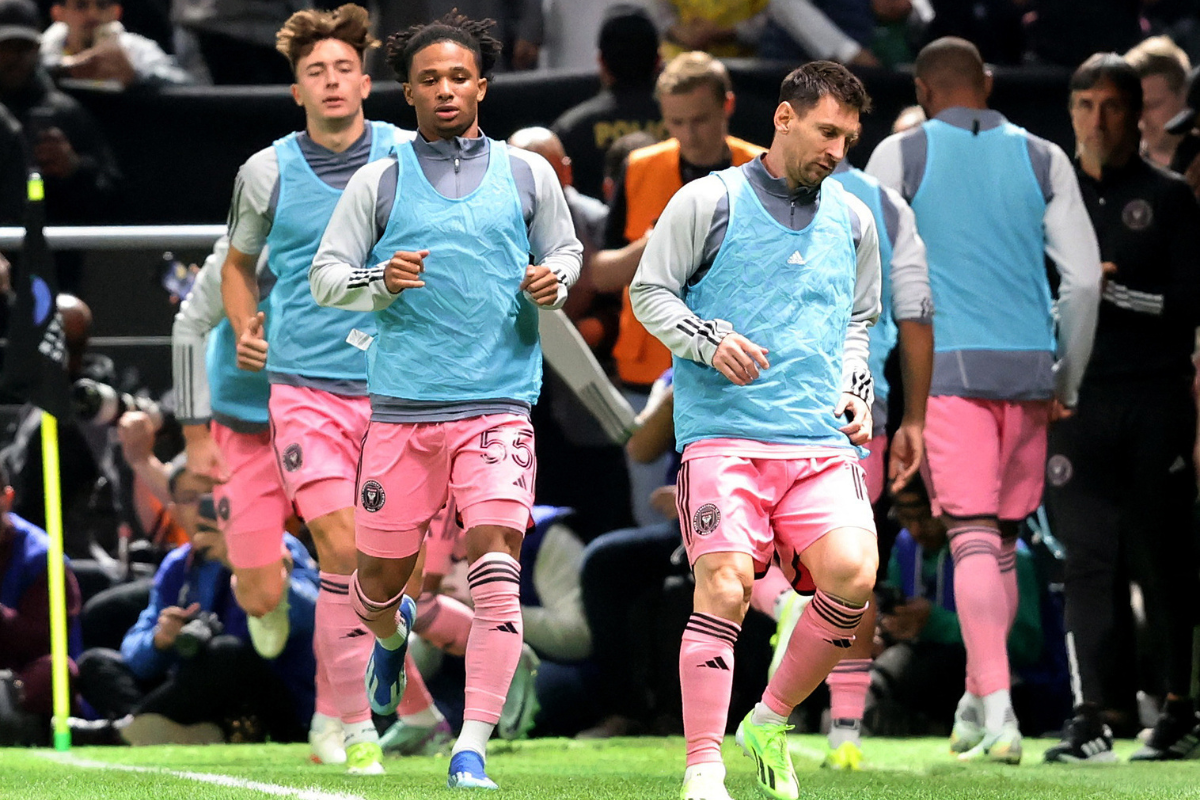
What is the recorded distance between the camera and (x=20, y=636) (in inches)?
354

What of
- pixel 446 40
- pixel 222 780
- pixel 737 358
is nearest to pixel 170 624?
pixel 222 780

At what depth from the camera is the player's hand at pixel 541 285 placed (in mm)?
6051

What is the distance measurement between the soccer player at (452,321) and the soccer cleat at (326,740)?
1155 mm

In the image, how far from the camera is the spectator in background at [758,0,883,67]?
10.2m

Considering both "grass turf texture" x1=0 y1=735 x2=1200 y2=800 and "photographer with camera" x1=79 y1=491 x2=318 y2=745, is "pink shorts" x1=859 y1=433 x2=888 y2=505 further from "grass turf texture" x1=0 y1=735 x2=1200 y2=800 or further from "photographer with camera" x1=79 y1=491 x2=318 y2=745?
"photographer with camera" x1=79 y1=491 x2=318 y2=745

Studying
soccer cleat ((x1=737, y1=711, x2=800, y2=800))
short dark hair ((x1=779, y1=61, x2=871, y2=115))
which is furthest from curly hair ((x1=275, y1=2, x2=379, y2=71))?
soccer cleat ((x1=737, y1=711, x2=800, y2=800))

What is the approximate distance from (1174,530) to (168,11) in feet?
20.6

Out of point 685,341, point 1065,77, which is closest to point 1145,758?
point 685,341

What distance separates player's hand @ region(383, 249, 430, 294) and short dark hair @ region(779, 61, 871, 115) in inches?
45.7

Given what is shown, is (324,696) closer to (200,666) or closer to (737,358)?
(200,666)

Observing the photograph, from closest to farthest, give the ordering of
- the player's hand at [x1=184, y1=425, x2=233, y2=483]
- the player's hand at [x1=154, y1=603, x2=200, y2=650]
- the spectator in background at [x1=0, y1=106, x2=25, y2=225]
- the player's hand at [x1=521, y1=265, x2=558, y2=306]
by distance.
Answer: the player's hand at [x1=521, y1=265, x2=558, y2=306] → the player's hand at [x1=184, y1=425, x2=233, y2=483] → the player's hand at [x1=154, y1=603, x2=200, y2=650] → the spectator in background at [x1=0, y1=106, x2=25, y2=225]

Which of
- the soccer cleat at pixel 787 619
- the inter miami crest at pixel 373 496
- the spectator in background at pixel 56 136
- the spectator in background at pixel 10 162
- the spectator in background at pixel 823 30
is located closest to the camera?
the inter miami crest at pixel 373 496

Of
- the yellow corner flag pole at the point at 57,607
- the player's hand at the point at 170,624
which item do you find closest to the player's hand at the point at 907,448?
the player's hand at the point at 170,624

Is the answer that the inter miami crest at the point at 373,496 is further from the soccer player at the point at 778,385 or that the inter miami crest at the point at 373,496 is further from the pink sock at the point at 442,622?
the pink sock at the point at 442,622
